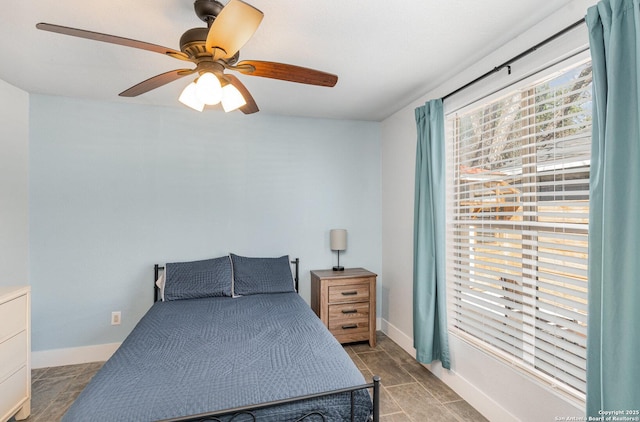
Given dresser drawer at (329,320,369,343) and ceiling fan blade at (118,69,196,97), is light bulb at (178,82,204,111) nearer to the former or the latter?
ceiling fan blade at (118,69,196,97)

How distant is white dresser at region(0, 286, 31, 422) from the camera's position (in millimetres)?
1974

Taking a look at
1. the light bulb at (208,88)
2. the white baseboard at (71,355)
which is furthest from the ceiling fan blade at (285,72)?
the white baseboard at (71,355)

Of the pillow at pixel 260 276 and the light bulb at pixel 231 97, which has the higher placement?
the light bulb at pixel 231 97

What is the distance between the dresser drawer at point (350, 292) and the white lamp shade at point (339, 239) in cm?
43

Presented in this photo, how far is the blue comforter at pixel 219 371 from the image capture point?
1.28 metres

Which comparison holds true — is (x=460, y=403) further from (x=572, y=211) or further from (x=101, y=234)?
(x=101, y=234)

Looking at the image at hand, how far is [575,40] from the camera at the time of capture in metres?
1.61

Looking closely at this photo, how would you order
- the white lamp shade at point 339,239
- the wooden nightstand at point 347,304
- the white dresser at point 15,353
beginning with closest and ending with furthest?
the white dresser at point 15,353 → the wooden nightstand at point 347,304 → the white lamp shade at point 339,239

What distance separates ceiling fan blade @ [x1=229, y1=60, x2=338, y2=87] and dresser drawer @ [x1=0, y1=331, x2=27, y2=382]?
7.45 feet

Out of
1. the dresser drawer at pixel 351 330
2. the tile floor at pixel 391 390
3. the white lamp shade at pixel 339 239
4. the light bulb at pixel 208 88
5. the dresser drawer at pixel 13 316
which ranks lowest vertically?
the tile floor at pixel 391 390

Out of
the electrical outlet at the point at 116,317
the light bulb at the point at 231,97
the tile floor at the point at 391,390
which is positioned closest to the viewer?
the light bulb at the point at 231,97

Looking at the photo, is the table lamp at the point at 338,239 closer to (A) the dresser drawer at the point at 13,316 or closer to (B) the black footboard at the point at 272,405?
(B) the black footboard at the point at 272,405

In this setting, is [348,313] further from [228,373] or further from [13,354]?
[13,354]

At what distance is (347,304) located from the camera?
3.25 metres
